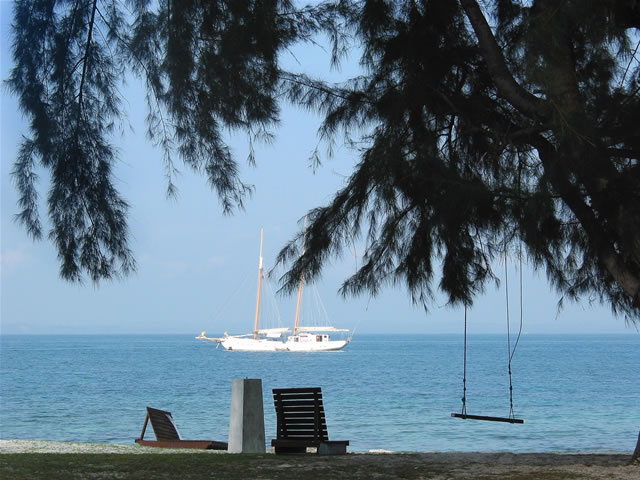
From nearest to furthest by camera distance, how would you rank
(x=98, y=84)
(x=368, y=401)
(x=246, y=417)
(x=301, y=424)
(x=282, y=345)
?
(x=98, y=84) < (x=301, y=424) < (x=246, y=417) < (x=368, y=401) < (x=282, y=345)

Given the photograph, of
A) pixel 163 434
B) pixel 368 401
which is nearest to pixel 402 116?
pixel 163 434

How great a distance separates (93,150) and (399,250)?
2354 mm

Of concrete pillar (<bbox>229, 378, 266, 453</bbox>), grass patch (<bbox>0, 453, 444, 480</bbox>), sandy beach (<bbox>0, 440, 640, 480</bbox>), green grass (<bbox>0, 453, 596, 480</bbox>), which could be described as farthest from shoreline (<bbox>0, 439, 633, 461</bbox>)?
grass patch (<bbox>0, 453, 444, 480</bbox>)

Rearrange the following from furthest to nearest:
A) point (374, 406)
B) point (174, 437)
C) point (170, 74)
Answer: point (374, 406) → point (174, 437) → point (170, 74)

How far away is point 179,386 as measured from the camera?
4806 centimetres

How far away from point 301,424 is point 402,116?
3.72 m

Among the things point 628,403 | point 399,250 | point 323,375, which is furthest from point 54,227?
point 323,375

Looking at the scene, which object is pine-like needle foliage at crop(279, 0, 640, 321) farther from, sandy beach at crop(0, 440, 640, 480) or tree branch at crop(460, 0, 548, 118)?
sandy beach at crop(0, 440, 640, 480)

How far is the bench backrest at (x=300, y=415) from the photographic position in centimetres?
848

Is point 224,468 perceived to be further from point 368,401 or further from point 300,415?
point 368,401

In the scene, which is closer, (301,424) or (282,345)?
(301,424)

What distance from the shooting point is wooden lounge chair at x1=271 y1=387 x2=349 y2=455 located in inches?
327

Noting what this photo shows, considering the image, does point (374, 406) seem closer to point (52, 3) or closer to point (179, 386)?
point (179, 386)

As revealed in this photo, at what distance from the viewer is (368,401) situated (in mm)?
37250
